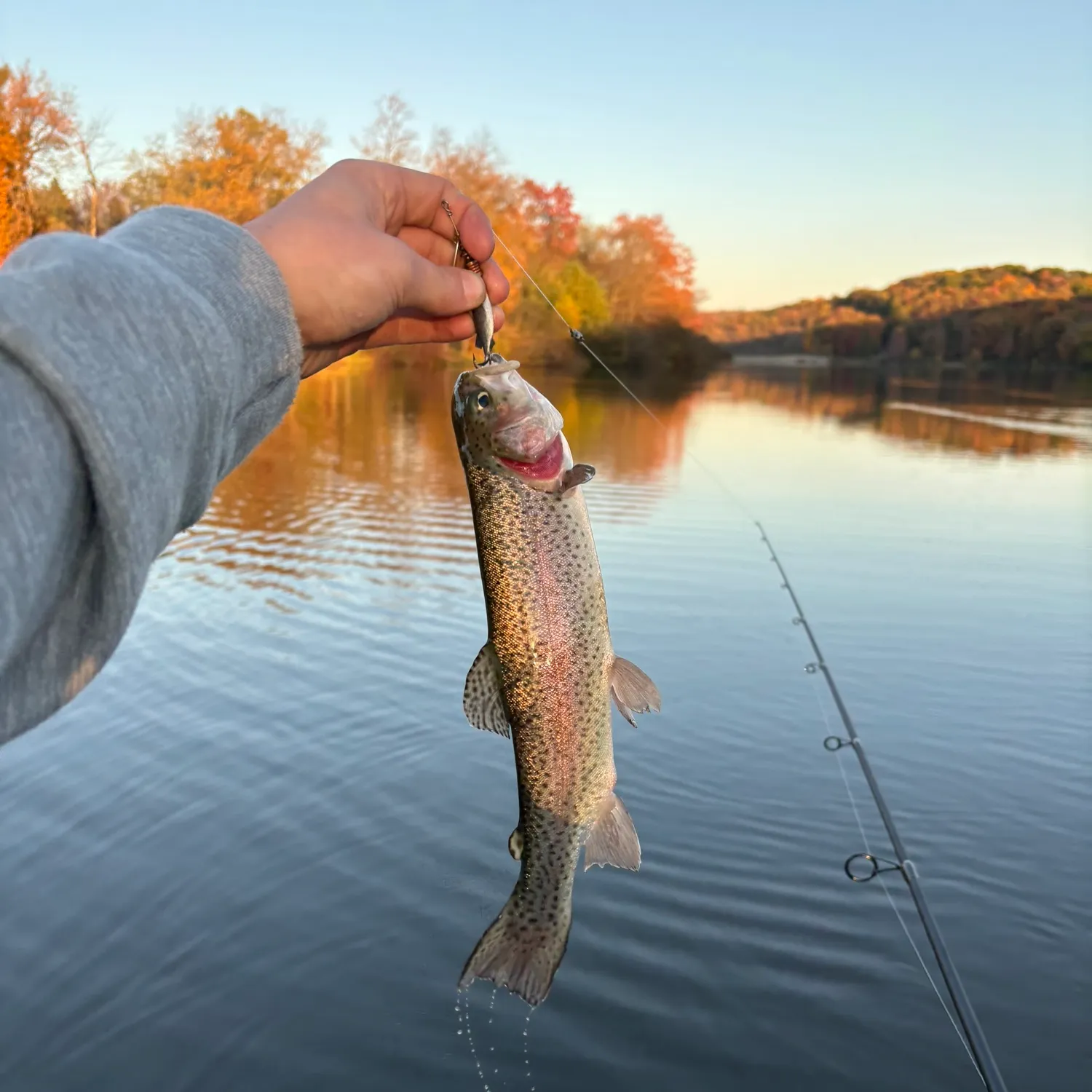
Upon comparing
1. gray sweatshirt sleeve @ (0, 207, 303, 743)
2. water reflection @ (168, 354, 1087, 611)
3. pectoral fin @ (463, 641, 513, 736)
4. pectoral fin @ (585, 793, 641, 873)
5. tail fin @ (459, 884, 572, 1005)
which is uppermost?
gray sweatshirt sleeve @ (0, 207, 303, 743)

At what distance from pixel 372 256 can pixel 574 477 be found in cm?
90

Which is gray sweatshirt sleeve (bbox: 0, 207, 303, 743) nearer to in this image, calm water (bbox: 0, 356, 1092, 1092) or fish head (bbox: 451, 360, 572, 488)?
fish head (bbox: 451, 360, 572, 488)

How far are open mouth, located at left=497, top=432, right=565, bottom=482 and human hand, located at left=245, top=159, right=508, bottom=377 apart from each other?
307mm

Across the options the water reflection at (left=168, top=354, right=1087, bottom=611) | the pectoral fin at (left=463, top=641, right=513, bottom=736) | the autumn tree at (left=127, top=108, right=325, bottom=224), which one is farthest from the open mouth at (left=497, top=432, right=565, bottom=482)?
the autumn tree at (left=127, top=108, right=325, bottom=224)

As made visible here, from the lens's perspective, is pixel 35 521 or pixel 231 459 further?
pixel 231 459

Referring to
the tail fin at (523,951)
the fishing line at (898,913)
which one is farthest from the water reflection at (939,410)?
the tail fin at (523,951)

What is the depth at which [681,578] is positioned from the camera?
40.0 ft

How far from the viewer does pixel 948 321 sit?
106062 millimetres

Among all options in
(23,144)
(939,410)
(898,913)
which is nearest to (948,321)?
(939,410)

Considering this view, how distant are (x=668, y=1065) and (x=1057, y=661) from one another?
661 centimetres

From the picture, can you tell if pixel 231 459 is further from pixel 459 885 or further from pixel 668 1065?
pixel 459 885

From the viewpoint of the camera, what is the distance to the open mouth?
2.37m

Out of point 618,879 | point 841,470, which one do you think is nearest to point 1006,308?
point 841,470

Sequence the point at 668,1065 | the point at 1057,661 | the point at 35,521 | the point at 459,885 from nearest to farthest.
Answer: the point at 35,521 → the point at 668,1065 → the point at 459,885 → the point at 1057,661
